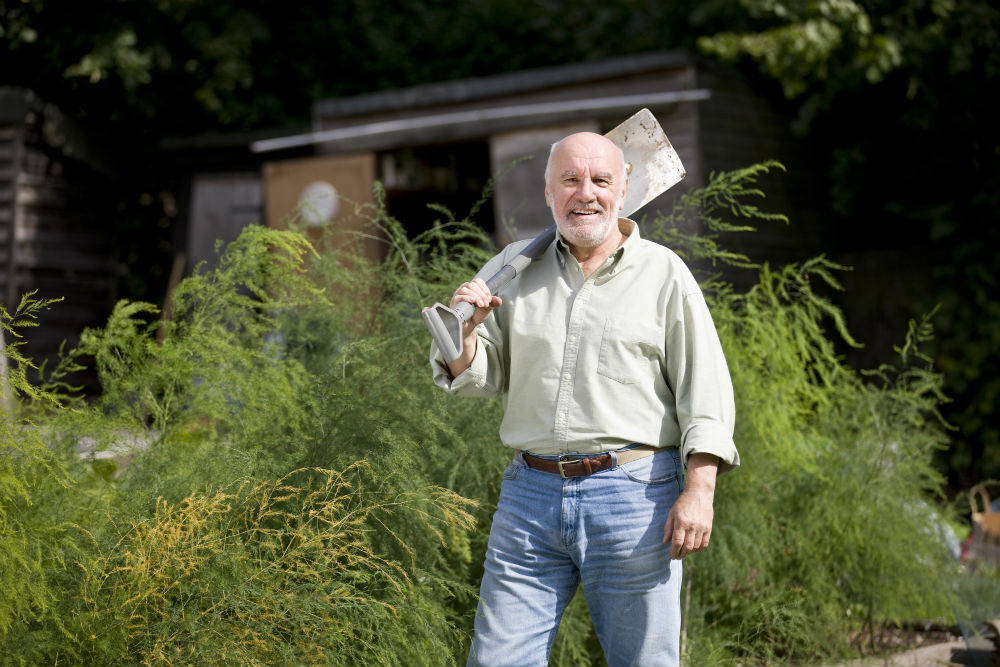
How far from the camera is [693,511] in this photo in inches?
87.1

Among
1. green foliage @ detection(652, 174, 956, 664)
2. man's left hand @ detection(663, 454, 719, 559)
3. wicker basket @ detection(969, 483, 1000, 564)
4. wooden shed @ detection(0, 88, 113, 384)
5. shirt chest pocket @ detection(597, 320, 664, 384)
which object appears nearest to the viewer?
man's left hand @ detection(663, 454, 719, 559)

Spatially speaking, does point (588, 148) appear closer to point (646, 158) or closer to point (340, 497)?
point (646, 158)

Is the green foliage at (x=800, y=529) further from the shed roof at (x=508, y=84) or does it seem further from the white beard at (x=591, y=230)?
the shed roof at (x=508, y=84)

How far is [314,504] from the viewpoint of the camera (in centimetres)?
281

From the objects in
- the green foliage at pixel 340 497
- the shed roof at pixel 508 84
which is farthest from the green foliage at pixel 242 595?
the shed roof at pixel 508 84

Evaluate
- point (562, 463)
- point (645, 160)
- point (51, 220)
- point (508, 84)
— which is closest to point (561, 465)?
point (562, 463)

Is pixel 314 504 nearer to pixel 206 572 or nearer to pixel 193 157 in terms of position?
pixel 206 572

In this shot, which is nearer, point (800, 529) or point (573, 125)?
point (800, 529)

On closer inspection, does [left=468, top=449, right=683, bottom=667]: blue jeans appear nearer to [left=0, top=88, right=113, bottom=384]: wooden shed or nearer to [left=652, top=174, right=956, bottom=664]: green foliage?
[left=652, top=174, right=956, bottom=664]: green foliage

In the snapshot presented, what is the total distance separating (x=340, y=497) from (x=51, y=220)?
8.74 metres

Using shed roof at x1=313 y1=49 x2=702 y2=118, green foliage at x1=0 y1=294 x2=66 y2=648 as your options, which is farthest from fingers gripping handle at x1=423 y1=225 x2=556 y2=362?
shed roof at x1=313 y1=49 x2=702 y2=118

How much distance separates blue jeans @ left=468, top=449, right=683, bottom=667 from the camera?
89.6 inches

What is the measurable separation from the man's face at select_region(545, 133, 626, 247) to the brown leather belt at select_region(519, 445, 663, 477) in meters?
0.47

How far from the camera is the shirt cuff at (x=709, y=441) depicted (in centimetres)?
223
